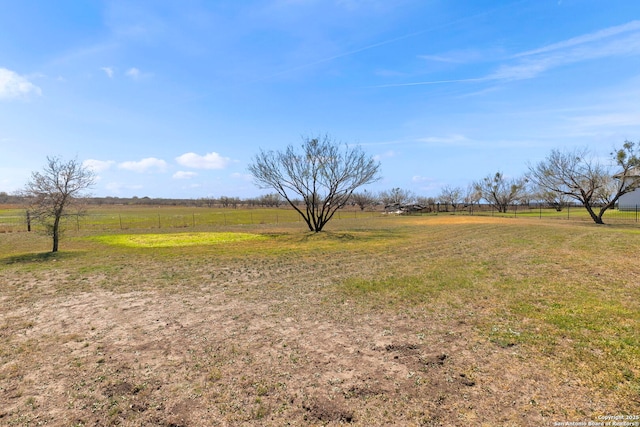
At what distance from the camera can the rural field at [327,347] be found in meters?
3.20

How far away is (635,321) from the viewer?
5.10 m

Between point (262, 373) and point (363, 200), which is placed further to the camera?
point (363, 200)

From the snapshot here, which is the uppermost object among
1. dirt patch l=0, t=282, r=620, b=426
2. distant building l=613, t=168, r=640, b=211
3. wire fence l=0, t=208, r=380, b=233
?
distant building l=613, t=168, r=640, b=211

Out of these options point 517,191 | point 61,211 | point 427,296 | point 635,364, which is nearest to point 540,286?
point 427,296

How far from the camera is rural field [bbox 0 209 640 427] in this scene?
320 centimetres

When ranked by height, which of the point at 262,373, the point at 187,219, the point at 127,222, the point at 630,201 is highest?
the point at 630,201

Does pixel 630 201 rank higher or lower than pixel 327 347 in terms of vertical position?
higher

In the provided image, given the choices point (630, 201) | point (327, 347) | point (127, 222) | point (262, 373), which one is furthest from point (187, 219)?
point (630, 201)

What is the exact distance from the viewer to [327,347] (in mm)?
4621

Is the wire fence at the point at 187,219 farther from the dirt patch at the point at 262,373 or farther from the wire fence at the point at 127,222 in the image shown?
the dirt patch at the point at 262,373

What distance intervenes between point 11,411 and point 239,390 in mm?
2272

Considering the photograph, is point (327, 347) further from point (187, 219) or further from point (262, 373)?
point (187, 219)

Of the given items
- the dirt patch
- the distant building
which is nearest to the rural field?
the dirt patch

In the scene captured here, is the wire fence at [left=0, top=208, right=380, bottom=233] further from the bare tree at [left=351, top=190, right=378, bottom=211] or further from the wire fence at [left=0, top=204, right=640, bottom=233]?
the bare tree at [left=351, top=190, right=378, bottom=211]
